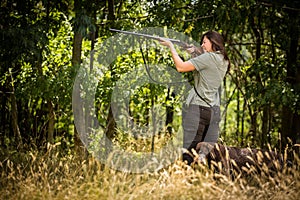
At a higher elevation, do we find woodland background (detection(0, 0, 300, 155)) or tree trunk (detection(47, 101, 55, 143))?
woodland background (detection(0, 0, 300, 155))

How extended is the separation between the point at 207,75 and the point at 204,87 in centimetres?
11

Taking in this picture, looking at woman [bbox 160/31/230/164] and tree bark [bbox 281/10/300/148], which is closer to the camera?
woman [bbox 160/31/230/164]

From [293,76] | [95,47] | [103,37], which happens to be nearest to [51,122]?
[95,47]

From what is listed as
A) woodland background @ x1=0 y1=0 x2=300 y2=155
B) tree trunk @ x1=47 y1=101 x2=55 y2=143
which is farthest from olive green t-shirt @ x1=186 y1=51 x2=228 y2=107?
tree trunk @ x1=47 y1=101 x2=55 y2=143

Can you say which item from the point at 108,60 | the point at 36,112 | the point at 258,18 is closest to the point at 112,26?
the point at 108,60

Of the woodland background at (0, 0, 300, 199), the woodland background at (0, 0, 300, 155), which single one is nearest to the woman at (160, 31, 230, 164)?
the woodland background at (0, 0, 300, 199)

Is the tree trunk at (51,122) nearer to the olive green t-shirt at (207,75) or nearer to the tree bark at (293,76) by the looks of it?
the olive green t-shirt at (207,75)

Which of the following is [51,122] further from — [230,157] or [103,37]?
[230,157]

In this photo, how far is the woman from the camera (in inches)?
185

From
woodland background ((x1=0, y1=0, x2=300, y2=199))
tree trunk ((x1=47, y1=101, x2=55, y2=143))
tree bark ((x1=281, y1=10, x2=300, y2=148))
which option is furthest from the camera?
tree trunk ((x1=47, y1=101, x2=55, y2=143))

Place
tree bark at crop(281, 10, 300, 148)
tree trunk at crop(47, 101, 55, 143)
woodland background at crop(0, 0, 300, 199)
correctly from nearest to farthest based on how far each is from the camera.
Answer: woodland background at crop(0, 0, 300, 199)
tree bark at crop(281, 10, 300, 148)
tree trunk at crop(47, 101, 55, 143)

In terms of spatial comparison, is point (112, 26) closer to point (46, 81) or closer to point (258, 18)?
point (46, 81)

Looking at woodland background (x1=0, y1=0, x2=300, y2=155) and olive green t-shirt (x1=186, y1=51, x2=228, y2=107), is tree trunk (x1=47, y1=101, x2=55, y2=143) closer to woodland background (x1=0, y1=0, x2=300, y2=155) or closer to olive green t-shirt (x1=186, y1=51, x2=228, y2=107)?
woodland background (x1=0, y1=0, x2=300, y2=155)

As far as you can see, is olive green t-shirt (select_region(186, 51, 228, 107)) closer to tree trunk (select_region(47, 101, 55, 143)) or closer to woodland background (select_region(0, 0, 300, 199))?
woodland background (select_region(0, 0, 300, 199))
